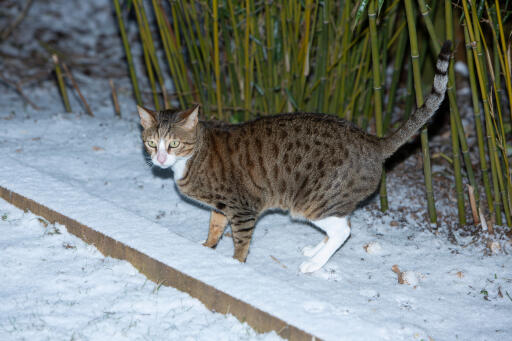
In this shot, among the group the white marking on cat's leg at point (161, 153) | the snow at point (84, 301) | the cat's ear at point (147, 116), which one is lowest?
the snow at point (84, 301)

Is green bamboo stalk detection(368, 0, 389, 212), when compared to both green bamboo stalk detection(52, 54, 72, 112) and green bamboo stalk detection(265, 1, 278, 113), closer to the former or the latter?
green bamboo stalk detection(265, 1, 278, 113)

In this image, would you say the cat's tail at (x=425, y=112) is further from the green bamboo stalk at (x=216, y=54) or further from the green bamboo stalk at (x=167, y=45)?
the green bamboo stalk at (x=167, y=45)

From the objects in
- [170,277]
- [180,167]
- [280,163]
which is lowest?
[170,277]

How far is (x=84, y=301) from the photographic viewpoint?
2.27m

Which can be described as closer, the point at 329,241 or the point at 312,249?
the point at 329,241

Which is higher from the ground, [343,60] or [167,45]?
[343,60]

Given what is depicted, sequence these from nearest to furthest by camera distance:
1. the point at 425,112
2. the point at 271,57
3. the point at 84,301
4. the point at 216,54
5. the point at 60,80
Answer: the point at 84,301 → the point at 425,112 → the point at 216,54 → the point at 271,57 → the point at 60,80

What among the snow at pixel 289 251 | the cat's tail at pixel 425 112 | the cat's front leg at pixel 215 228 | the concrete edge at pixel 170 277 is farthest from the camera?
the cat's front leg at pixel 215 228

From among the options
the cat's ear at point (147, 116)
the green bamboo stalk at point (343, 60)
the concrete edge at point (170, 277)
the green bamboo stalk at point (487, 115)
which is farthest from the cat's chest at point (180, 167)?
the green bamboo stalk at point (487, 115)

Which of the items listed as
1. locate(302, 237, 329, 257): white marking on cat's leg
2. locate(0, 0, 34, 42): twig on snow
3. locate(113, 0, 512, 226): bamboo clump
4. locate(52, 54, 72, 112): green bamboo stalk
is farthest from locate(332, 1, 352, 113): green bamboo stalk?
locate(0, 0, 34, 42): twig on snow

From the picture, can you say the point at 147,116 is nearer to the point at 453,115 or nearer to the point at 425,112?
the point at 425,112

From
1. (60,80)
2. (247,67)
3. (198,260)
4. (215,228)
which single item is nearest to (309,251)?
(215,228)

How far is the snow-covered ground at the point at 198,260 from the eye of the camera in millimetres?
2158

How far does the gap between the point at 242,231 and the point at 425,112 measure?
1.09 meters
